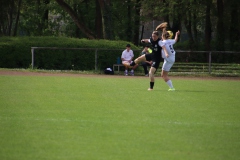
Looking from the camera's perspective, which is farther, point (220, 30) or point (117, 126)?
point (220, 30)

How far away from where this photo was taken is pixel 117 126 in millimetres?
10844

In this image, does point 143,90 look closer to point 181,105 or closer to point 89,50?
point 181,105

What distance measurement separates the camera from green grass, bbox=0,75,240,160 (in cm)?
840

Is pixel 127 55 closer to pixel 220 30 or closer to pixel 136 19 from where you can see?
pixel 220 30

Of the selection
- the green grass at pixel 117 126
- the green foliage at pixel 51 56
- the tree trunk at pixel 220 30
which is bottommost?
the green grass at pixel 117 126

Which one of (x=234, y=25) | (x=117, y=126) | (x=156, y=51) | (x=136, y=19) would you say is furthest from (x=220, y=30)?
(x=117, y=126)

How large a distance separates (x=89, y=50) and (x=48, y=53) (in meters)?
2.49

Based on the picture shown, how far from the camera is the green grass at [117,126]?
8.40 metres

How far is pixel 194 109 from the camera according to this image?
14141mm

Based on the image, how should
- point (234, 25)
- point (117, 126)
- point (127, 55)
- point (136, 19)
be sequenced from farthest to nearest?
point (136, 19) → point (234, 25) → point (127, 55) → point (117, 126)

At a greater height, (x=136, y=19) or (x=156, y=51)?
(x=136, y=19)

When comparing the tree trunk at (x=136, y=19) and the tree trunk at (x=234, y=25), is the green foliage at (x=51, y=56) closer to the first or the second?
the tree trunk at (x=234, y=25)

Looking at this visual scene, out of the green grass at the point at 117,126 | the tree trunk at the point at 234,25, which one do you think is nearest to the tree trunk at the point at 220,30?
the tree trunk at the point at 234,25

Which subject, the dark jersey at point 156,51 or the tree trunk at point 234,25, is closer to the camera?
the dark jersey at point 156,51
